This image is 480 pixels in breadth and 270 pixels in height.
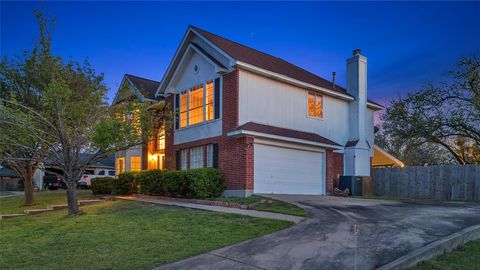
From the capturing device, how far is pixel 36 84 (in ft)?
65.8

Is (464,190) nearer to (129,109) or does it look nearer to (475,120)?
(475,120)

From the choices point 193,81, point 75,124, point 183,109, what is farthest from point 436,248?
point 183,109

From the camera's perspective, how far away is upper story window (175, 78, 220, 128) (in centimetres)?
1853

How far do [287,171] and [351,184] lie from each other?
4756 mm

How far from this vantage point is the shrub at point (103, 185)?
22705 mm

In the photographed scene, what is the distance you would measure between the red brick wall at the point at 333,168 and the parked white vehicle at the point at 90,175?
22484 millimetres

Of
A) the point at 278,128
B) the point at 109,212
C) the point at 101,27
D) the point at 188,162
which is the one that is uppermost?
the point at 101,27

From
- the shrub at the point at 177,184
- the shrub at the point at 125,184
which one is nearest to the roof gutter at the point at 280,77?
the shrub at the point at 177,184

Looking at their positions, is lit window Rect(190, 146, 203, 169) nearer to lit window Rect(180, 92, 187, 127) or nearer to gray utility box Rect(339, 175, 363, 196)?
lit window Rect(180, 92, 187, 127)

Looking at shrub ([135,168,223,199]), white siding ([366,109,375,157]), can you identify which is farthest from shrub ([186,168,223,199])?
white siding ([366,109,375,157])

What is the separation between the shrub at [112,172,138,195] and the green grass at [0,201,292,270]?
7711 millimetres

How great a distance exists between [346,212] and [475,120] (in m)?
14.1

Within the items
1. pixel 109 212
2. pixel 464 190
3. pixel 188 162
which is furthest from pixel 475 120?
pixel 109 212

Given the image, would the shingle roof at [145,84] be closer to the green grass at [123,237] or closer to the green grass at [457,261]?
the green grass at [123,237]
